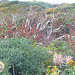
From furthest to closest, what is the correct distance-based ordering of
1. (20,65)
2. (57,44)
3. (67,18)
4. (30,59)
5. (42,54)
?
(67,18), (57,44), (42,54), (30,59), (20,65)

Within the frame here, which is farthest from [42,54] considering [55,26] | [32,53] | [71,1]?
[71,1]

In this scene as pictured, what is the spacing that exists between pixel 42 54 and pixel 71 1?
12801mm

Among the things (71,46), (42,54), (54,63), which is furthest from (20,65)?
(71,46)

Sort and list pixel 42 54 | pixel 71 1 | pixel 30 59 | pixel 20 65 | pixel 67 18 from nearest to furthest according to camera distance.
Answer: pixel 20 65
pixel 30 59
pixel 42 54
pixel 67 18
pixel 71 1

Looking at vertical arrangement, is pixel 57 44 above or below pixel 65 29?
below

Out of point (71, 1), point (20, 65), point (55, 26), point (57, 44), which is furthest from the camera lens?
point (71, 1)

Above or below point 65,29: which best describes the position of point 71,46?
below

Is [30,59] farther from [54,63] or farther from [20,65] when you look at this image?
[54,63]

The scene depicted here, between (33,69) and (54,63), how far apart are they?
78 centimetres

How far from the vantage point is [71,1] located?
46.1ft

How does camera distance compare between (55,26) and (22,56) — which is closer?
(22,56)

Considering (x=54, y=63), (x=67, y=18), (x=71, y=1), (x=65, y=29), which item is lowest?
(x=54, y=63)

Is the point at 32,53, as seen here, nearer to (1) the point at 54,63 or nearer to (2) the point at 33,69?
(2) the point at 33,69

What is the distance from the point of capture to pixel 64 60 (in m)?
3.25
